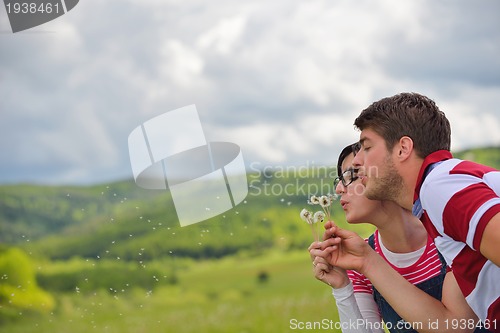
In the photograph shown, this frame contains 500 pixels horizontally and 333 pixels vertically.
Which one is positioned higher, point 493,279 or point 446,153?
point 446,153

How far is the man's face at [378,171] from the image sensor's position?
1738 mm

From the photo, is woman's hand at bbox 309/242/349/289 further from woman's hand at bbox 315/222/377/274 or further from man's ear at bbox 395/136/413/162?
man's ear at bbox 395/136/413/162

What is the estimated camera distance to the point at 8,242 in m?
9.66

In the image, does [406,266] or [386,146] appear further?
[406,266]

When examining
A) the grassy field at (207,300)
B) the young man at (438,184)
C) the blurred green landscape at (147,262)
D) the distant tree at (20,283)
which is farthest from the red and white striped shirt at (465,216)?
the distant tree at (20,283)

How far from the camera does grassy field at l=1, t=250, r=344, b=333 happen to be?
28.1ft

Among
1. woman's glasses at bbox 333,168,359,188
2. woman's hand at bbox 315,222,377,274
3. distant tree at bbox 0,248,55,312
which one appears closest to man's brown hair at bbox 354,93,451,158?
woman's glasses at bbox 333,168,359,188

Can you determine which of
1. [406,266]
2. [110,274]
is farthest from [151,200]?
[406,266]

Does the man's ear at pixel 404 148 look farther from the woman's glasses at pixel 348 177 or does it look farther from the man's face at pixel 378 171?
the woman's glasses at pixel 348 177

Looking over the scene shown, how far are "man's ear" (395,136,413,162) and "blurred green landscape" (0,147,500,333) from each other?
651 centimetres

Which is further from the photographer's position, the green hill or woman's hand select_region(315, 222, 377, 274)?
the green hill

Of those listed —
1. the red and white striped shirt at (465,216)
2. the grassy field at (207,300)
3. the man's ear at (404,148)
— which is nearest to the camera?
the red and white striped shirt at (465,216)

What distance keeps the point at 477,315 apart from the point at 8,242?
9.14 meters

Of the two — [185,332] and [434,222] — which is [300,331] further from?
[434,222]
